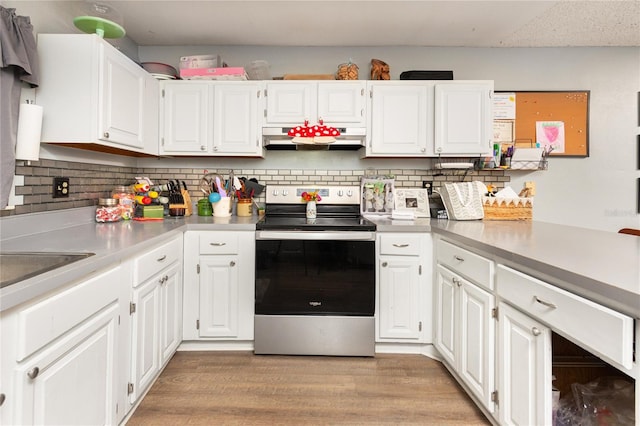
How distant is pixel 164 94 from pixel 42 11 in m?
0.87

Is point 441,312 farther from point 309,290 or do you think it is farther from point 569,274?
point 569,274

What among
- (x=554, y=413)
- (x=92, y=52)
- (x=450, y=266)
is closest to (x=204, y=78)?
(x=92, y=52)

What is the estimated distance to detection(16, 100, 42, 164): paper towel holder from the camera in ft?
5.63

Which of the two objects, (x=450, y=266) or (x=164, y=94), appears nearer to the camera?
(x=450, y=266)

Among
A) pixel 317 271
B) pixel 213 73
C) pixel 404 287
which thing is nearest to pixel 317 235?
pixel 317 271

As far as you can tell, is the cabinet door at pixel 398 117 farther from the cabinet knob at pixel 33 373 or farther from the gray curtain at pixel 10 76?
the cabinet knob at pixel 33 373

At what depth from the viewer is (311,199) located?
9.43ft

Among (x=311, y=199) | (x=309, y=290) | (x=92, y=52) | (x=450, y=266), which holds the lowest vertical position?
(x=309, y=290)

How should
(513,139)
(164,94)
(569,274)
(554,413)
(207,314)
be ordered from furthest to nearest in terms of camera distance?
1. (513,139)
2. (164,94)
3. (207,314)
4. (554,413)
5. (569,274)

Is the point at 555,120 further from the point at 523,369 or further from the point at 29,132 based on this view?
the point at 29,132

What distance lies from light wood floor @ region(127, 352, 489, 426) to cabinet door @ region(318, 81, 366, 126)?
1740 millimetres

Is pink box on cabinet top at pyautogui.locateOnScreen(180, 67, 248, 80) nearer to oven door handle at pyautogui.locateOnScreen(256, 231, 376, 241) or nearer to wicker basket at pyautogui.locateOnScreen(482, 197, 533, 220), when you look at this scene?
oven door handle at pyautogui.locateOnScreen(256, 231, 376, 241)

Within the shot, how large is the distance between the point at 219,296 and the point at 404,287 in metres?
1.26

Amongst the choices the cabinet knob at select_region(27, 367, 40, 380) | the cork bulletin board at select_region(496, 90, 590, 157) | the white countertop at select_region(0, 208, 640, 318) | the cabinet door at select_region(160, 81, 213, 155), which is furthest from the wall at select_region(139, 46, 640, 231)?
the cabinet knob at select_region(27, 367, 40, 380)
